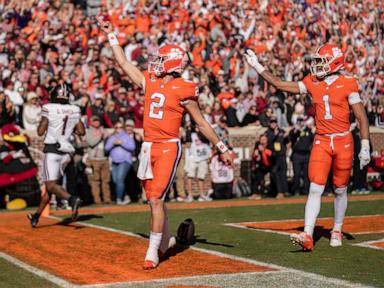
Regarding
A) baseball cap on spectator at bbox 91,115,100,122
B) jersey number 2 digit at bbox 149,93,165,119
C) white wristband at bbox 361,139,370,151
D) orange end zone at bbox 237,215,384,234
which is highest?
jersey number 2 digit at bbox 149,93,165,119

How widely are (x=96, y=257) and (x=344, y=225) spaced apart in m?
4.22

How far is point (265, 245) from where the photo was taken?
9.71m

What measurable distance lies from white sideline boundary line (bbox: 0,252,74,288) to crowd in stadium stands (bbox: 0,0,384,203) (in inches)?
314

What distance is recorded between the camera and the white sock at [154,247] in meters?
8.22

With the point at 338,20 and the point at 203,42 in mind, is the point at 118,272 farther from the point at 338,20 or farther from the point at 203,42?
the point at 338,20

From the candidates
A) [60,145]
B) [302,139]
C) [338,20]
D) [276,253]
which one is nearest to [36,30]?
[302,139]

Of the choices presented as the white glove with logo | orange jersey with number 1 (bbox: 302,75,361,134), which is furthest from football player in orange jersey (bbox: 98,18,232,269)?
the white glove with logo

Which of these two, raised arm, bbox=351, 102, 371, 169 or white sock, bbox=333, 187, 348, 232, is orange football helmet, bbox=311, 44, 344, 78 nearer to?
raised arm, bbox=351, 102, 371, 169

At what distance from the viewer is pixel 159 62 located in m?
8.68

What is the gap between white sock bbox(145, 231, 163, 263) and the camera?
27.0ft

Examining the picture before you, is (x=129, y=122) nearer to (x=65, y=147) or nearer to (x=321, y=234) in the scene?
(x=65, y=147)

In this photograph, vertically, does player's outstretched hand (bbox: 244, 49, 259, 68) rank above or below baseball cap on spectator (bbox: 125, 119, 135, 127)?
above

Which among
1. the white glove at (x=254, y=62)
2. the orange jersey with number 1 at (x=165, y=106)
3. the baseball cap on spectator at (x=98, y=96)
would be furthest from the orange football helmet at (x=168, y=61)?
the baseball cap on spectator at (x=98, y=96)

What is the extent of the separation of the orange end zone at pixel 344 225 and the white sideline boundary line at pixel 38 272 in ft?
12.2
